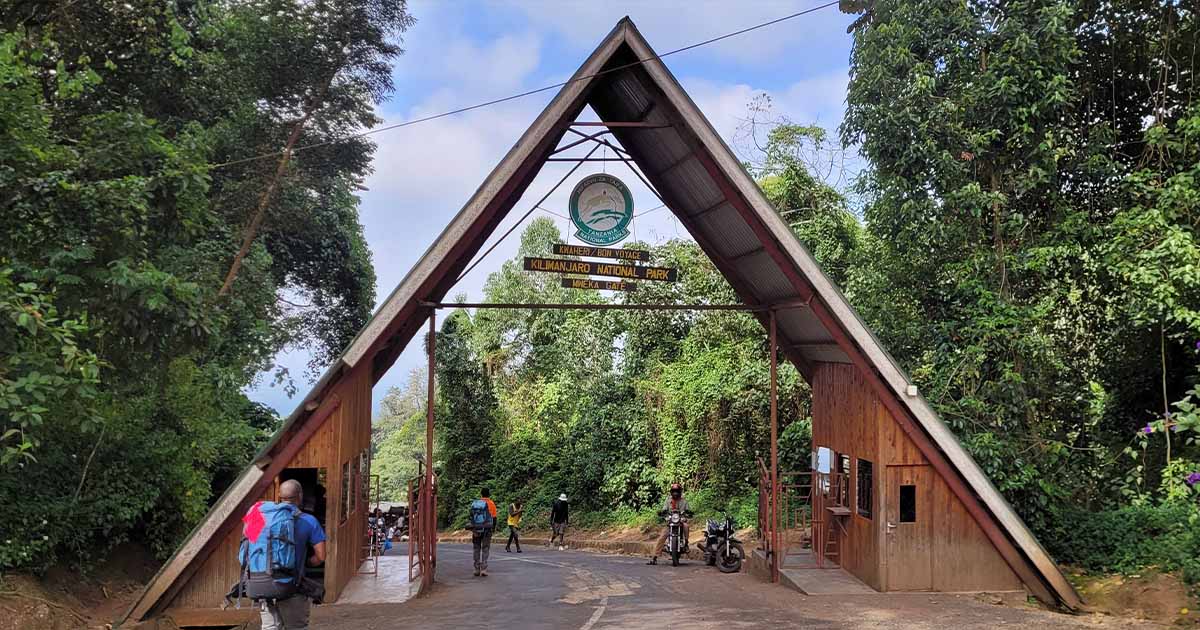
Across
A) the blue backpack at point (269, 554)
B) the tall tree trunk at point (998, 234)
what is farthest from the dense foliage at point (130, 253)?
the tall tree trunk at point (998, 234)

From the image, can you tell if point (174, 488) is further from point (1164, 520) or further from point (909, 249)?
point (1164, 520)

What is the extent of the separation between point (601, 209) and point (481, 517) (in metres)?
6.43

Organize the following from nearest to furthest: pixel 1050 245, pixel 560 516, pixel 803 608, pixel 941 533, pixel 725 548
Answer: pixel 803 608 < pixel 941 533 < pixel 1050 245 < pixel 725 548 < pixel 560 516

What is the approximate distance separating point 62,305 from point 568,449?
21.3m

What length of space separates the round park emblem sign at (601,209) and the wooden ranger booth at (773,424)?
65 cm

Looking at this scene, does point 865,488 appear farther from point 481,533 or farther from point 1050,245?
point 481,533

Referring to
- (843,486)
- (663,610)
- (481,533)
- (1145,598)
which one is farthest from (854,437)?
(481,533)

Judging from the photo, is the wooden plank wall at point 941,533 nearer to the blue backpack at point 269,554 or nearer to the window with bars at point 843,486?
the window with bars at point 843,486

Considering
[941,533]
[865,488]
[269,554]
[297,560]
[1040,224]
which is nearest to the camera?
[269,554]

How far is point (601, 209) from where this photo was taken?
12680mm

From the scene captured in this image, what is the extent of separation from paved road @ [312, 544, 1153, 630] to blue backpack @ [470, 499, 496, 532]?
4.19 ft

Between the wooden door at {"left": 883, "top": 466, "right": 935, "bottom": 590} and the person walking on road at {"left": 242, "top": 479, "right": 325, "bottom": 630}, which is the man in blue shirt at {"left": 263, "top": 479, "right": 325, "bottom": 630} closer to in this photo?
the person walking on road at {"left": 242, "top": 479, "right": 325, "bottom": 630}

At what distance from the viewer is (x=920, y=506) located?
41.2ft

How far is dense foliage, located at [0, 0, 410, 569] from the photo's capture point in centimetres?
1068
